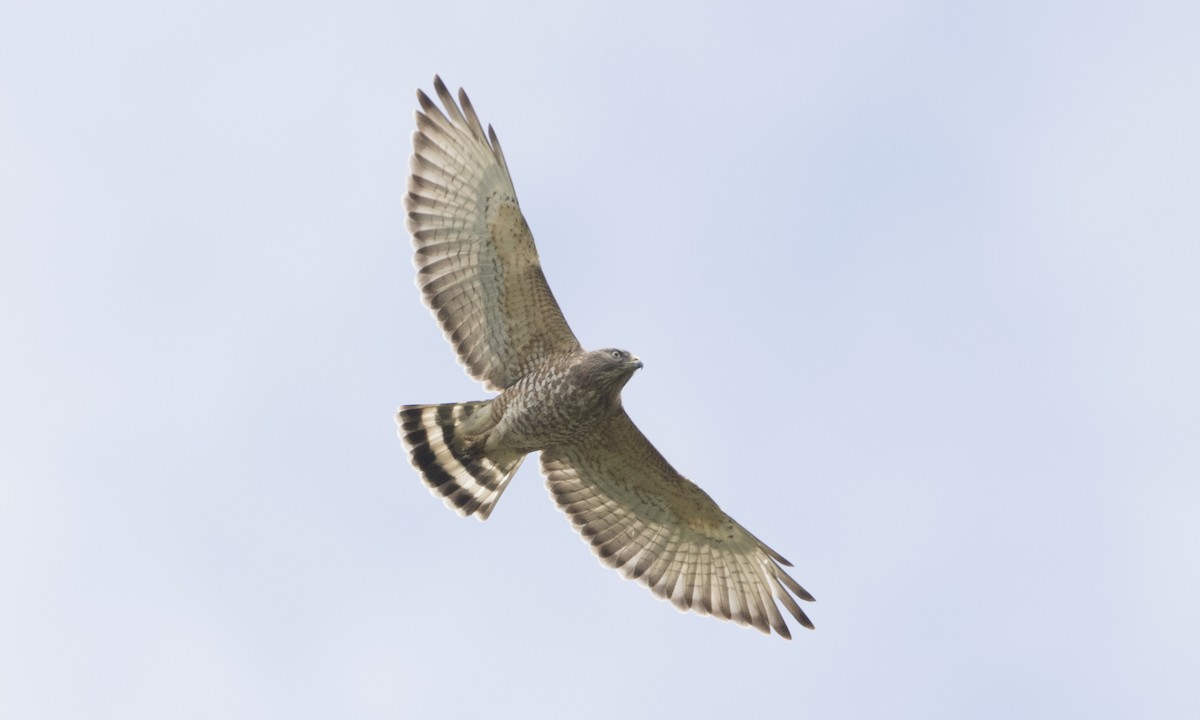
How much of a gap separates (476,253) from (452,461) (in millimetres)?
2065

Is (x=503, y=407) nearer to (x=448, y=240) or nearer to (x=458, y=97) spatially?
(x=448, y=240)

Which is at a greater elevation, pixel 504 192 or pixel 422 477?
pixel 504 192

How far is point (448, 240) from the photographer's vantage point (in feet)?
57.4

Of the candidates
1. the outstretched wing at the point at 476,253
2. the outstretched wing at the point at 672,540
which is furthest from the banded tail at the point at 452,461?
the outstretched wing at the point at 476,253

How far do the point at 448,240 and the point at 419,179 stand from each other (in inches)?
24.4

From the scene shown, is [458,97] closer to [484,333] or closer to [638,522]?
[484,333]

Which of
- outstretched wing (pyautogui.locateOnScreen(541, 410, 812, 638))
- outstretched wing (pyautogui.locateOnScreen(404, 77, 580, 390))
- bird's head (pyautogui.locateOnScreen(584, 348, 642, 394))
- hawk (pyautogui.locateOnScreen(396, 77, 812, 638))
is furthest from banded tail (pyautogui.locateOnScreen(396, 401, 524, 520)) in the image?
bird's head (pyautogui.locateOnScreen(584, 348, 642, 394))

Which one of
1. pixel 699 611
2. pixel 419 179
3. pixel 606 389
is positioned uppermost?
pixel 419 179

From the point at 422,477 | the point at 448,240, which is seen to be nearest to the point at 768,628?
the point at 422,477

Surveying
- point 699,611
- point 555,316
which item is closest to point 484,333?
point 555,316

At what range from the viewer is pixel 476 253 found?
57.2 feet

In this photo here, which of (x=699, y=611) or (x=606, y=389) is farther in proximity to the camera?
(x=699, y=611)

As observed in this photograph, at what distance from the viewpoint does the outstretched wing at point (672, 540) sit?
18172 millimetres

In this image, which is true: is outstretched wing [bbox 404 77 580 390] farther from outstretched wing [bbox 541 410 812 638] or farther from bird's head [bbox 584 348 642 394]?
outstretched wing [bbox 541 410 812 638]
